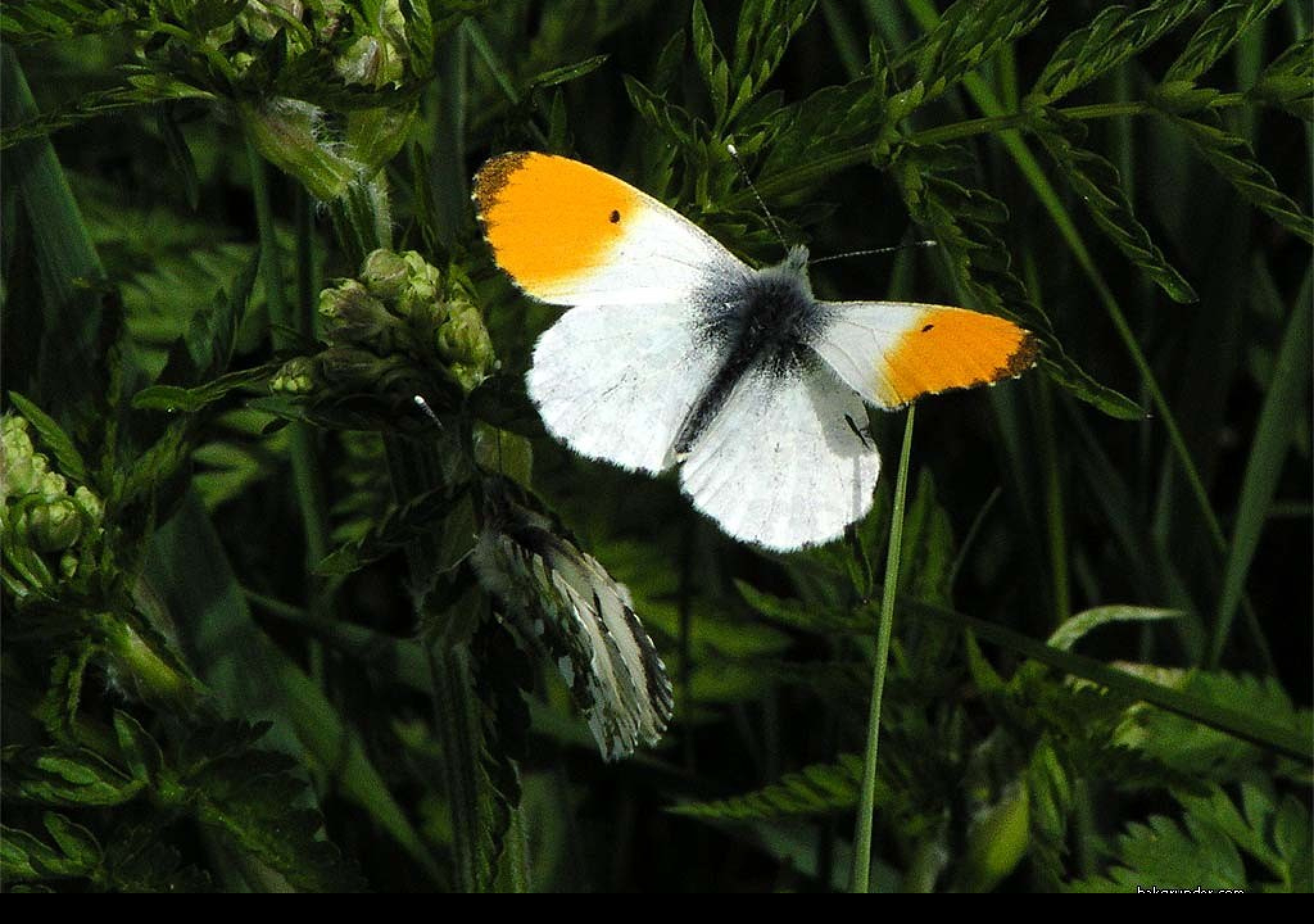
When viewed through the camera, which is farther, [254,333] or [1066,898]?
[254,333]

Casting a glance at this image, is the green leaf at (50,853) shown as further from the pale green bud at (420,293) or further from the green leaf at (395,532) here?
the pale green bud at (420,293)

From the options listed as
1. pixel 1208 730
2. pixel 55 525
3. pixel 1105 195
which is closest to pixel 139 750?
pixel 55 525

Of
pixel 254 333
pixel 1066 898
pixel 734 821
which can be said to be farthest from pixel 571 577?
pixel 254 333

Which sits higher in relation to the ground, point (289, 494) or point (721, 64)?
point (721, 64)

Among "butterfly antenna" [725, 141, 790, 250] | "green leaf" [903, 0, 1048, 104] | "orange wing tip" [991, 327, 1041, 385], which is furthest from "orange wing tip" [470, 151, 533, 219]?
"orange wing tip" [991, 327, 1041, 385]

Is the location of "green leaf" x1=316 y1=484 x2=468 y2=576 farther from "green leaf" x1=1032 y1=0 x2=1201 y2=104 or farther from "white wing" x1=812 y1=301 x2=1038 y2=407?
"green leaf" x1=1032 y1=0 x2=1201 y2=104

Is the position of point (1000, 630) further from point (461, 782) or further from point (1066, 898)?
point (461, 782)
